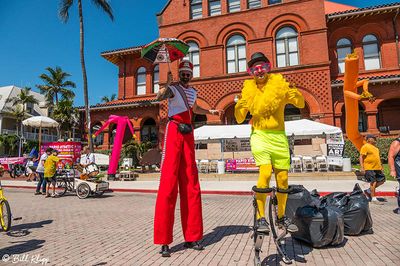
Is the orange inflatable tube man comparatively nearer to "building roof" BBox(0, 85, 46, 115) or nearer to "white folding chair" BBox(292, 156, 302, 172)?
"white folding chair" BBox(292, 156, 302, 172)

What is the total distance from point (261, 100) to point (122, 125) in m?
13.1

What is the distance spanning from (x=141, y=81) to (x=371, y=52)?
1828 centimetres

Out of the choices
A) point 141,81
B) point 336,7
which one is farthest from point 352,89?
point 336,7

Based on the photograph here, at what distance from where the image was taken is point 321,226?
358cm

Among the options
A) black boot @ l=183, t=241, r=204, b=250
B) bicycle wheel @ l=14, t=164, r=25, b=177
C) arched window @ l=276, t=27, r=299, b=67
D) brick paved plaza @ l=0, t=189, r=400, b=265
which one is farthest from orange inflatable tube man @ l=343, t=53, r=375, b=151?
bicycle wheel @ l=14, t=164, r=25, b=177

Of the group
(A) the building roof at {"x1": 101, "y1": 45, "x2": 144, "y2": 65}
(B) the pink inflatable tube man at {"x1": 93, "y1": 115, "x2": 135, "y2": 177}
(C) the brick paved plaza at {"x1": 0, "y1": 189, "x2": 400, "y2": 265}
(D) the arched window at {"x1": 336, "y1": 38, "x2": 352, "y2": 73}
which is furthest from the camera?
(A) the building roof at {"x1": 101, "y1": 45, "x2": 144, "y2": 65}

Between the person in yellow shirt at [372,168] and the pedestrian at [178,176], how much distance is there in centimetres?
559

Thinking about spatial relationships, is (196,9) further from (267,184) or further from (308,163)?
(267,184)

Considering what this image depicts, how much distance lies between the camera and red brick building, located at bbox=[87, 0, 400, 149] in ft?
58.7

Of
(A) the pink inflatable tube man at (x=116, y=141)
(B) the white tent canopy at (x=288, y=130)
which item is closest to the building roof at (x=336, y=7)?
(B) the white tent canopy at (x=288, y=130)

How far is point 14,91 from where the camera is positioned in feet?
166

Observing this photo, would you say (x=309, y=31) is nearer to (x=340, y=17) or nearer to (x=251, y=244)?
(x=340, y=17)

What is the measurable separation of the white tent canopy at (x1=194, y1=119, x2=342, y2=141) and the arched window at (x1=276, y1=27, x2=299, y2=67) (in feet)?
19.1

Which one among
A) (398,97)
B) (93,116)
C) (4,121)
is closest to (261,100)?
(398,97)
